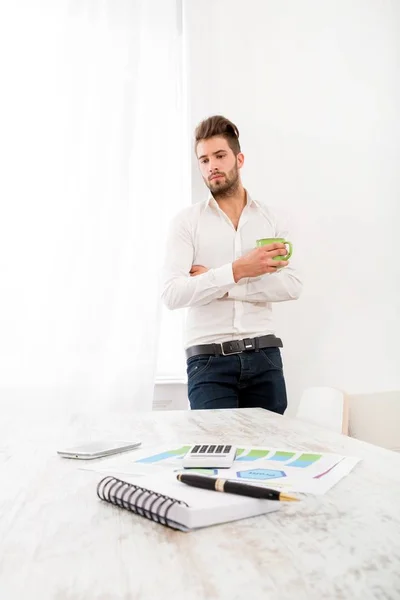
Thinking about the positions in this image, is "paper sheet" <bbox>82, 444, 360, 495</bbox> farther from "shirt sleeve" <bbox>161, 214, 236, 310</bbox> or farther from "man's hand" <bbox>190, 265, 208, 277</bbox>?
"man's hand" <bbox>190, 265, 208, 277</bbox>

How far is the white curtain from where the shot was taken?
2.53 meters

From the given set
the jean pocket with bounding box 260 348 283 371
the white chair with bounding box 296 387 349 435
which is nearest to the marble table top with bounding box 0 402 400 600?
the white chair with bounding box 296 387 349 435

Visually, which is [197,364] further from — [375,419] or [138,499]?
[138,499]

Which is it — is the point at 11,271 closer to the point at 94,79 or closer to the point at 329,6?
the point at 94,79

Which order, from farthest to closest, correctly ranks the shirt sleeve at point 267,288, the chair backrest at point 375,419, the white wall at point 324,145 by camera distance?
the white wall at point 324,145
the shirt sleeve at point 267,288
the chair backrest at point 375,419

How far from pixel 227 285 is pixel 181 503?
141cm

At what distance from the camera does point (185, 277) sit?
2.14 metres

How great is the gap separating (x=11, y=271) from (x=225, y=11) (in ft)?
5.31

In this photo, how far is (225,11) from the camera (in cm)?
280

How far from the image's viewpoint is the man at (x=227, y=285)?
204cm

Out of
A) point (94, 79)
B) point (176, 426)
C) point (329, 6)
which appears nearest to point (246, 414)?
point (176, 426)

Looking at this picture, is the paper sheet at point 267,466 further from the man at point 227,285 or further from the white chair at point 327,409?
the man at point 227,285

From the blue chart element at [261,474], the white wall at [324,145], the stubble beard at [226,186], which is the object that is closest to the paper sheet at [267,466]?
the blue chart element at [261,474]

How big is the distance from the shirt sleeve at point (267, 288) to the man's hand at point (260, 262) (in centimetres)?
17
